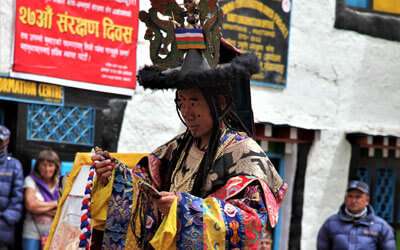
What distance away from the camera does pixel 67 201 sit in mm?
5430

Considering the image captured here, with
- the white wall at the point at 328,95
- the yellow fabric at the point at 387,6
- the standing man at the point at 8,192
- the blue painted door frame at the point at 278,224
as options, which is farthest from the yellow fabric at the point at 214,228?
the yellow fabric at the point at 387,6

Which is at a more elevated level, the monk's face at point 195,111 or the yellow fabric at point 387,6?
the yellow fabric at point 387,6

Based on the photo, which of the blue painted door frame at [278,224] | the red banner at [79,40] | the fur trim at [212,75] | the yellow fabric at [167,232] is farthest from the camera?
the blue painted door frame at [278,224]

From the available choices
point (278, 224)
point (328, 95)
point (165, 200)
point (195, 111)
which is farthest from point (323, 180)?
point (165, 200)

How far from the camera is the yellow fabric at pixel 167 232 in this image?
14.1 ft

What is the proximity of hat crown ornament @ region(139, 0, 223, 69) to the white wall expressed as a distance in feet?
21.5

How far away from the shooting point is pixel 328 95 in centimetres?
1226

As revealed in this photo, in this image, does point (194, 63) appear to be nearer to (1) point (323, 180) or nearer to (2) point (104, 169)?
(2) point (104, 169)

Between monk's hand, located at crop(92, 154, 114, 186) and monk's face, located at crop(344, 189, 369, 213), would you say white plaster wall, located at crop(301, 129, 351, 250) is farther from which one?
monk's hand, located at crop(92, 154, 114, 186)

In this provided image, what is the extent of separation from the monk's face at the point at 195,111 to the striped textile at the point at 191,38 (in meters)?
0.20

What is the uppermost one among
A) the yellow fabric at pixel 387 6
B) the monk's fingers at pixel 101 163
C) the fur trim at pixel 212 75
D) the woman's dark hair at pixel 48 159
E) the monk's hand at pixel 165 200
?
the yellow fabric at pixel 387 6

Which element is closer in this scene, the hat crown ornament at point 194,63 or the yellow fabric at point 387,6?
the hat crown ornament at point 194,63

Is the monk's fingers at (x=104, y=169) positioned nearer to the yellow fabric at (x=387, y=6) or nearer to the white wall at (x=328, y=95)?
the white wall at (x=328, y=95)

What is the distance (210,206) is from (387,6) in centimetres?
902
